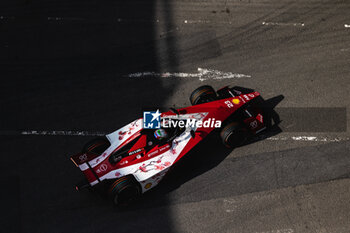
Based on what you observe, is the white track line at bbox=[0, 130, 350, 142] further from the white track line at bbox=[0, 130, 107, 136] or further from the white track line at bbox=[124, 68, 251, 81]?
the white track line at bbox=[124, 68, 251, 81]

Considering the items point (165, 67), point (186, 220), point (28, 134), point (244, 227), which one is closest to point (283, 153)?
point (244, 227)

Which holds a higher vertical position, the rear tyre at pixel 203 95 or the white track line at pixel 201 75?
the white track line at pixel 201 75

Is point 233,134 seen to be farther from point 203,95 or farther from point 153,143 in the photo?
point 153,143

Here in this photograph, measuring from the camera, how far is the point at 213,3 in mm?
12836

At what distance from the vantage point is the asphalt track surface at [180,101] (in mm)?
9289

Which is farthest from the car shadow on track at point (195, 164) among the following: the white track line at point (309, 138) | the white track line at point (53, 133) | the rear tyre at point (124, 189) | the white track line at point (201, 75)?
the white track line at point (53, 133)

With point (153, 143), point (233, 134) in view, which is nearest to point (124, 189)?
point (153, 143)

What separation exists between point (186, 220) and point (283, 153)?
111 inches

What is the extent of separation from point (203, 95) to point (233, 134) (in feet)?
4.30

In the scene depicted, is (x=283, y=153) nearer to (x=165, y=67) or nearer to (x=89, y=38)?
(x=165, y=67)

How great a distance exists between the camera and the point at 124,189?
8828mm

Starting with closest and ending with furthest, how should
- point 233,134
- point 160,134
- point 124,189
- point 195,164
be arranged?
point 124,189 < point 160,134 < point 233,134 < point 195,164

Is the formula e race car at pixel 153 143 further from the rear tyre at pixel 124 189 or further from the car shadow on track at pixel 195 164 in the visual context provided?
the car shadow on track at pixel 195 164

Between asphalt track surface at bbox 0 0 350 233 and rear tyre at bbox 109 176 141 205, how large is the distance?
0.42 metres
